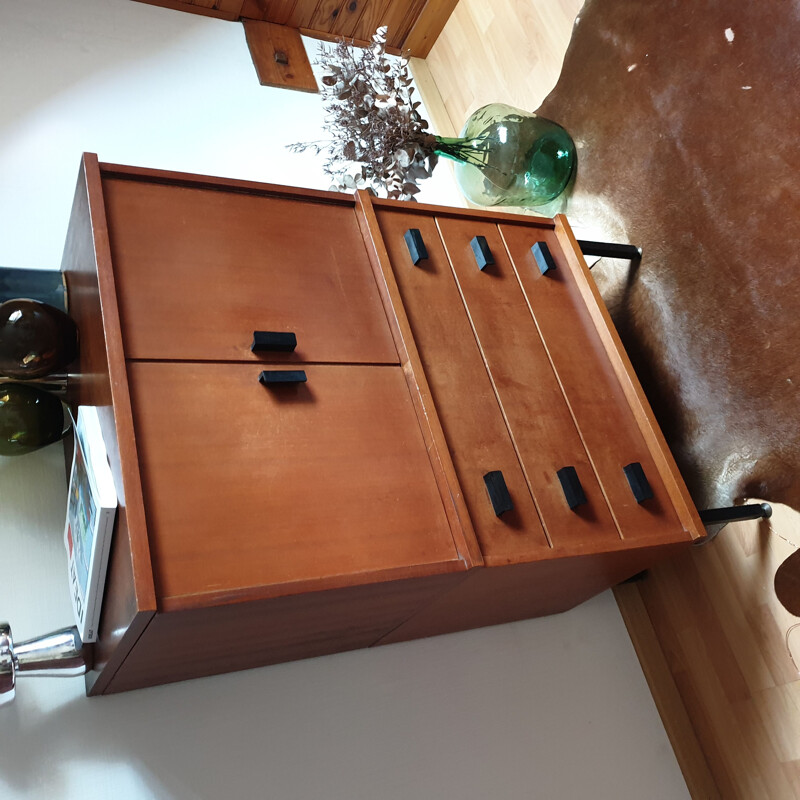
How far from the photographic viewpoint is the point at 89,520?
1091mm

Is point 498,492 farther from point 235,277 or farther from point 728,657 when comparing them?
point 728,657

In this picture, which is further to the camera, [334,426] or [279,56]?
[279,56]

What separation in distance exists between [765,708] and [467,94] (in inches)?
79.3

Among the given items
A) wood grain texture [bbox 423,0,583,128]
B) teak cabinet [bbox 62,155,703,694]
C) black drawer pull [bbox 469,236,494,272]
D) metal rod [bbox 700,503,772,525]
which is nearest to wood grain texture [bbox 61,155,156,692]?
teak cabinet [bbox 62,155,703,694]

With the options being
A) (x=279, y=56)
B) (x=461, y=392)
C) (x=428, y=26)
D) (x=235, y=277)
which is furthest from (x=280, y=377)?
(x=428, y=26)

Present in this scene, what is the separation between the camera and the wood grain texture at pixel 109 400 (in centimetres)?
93

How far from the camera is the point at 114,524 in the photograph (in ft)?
3.34

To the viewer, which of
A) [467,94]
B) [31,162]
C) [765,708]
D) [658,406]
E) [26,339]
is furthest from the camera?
[467,94]

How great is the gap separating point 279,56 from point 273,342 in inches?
64.2

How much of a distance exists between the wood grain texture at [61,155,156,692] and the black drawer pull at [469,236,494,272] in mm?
708

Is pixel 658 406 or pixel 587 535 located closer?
pixel 587 535

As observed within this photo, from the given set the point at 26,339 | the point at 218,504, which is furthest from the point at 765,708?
the point at 26,339

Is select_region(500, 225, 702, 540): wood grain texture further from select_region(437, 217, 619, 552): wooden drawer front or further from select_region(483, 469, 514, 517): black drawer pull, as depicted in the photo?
select_region(483, 469, 514, 517): black drawer pull

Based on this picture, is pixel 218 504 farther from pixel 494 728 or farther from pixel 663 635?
pixel 663 635
